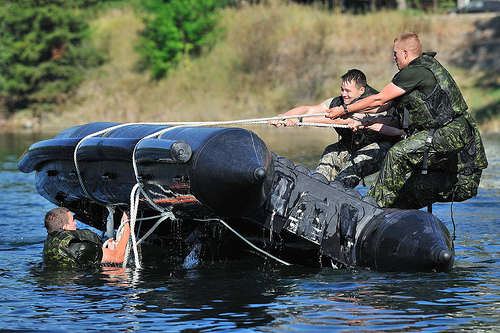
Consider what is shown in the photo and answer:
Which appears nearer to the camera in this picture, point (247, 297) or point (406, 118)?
point (247, 297)

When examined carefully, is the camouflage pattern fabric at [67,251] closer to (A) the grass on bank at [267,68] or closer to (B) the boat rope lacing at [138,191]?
(B) the boat rope lacing at [138,191]

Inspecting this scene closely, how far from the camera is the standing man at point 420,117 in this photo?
8.17 meters

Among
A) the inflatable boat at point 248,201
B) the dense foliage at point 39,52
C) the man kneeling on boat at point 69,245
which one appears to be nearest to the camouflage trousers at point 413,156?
the inflatable boat at point 248,201

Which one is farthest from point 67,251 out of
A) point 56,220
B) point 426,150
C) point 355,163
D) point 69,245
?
point 426,150

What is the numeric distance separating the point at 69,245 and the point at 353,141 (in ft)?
11.4

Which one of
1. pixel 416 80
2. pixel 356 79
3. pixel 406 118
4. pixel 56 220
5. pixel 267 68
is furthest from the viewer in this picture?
pixel 267 68

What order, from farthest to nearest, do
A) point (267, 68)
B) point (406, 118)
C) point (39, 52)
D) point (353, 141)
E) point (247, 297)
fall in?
point (39, 52)
point (267, 68)
point (353, 141)
point (406, 118)
point (247, 297)

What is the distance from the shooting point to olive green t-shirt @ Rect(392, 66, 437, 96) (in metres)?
8.16

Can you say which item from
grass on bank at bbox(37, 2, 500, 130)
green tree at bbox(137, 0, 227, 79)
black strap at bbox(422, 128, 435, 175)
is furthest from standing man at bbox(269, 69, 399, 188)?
green tree at bbox(137, 0, 227, 79)

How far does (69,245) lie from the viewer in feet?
28.1

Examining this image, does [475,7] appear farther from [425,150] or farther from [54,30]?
[425,150]

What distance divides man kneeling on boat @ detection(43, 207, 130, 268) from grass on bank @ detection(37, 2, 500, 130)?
25685 mm

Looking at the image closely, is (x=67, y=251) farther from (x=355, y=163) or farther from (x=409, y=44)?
(x=409, y=44)

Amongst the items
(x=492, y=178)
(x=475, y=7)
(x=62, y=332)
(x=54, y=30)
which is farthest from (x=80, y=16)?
A: (x=62, y=332)
